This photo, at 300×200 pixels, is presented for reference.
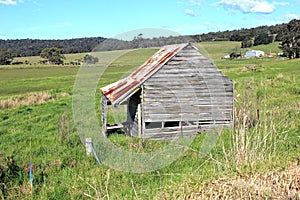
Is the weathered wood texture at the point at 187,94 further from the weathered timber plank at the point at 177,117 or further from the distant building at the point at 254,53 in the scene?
the distant building at the point at 254,53

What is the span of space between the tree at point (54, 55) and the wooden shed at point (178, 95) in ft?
258

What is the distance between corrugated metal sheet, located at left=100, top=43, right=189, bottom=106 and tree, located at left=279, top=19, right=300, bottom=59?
64.3m

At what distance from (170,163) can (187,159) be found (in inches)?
24.4

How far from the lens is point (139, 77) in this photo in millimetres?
12664

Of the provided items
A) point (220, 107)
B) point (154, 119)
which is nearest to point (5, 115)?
point (154, 119)

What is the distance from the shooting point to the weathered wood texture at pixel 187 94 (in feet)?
40.5

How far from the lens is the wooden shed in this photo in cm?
1230

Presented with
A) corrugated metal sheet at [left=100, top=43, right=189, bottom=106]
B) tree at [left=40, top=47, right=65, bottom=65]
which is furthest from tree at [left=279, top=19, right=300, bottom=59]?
corrugated metal sheet at [left=100, top=43, right=189, bottom=106]

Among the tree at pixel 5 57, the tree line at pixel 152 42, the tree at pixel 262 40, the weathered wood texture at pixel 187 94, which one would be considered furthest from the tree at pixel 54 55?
the weathered wood texture at pixel 187 94

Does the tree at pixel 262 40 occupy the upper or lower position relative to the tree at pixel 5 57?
upper

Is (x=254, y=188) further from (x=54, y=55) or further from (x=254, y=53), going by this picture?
(x=54, y=55)

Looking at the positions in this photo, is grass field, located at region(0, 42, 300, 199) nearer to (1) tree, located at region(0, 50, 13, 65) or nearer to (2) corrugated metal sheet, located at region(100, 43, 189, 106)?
(2) corrugated metal sheet, located at region(100, 43, 189, 106)

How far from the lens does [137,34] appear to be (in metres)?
10.7

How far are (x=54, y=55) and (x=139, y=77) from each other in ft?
283
